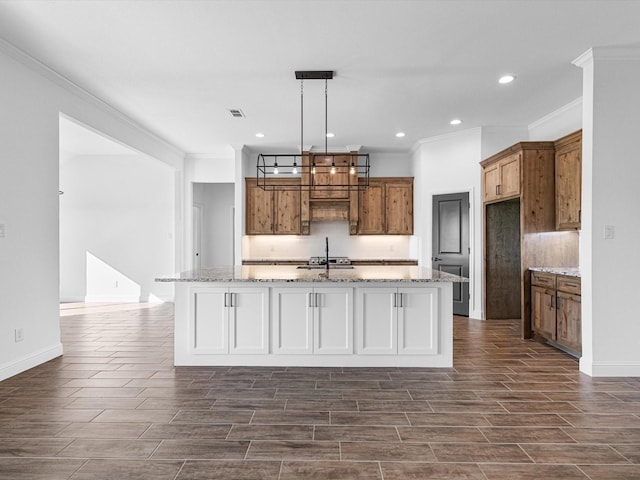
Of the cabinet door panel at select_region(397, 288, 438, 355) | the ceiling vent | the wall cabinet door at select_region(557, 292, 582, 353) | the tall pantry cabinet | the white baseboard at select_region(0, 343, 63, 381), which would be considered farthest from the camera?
the ceiling vent

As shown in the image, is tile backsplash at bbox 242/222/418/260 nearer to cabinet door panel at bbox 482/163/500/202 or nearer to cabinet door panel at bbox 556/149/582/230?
cabinet door panel at bbox 482/163/500/202

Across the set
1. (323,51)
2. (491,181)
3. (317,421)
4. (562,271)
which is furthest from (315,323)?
(491,181)

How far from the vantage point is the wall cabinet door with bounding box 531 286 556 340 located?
462 centimetres

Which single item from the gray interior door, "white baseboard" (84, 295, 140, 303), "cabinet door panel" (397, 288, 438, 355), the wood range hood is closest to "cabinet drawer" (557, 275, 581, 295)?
"cabinet door panel" (397, 288, 438, 355)

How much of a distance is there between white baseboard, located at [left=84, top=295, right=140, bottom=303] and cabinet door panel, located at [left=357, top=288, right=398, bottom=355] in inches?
227

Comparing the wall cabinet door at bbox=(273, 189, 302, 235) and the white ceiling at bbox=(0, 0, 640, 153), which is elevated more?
the white ceiling at bbox=(0, 0, 640, 153)

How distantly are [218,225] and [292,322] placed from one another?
20.9ft

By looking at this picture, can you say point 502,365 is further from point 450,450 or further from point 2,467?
point 2,467

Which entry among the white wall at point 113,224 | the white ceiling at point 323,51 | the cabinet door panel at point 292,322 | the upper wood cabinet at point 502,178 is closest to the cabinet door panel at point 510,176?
the upper wood cabinet at point 502,178

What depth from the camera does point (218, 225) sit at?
9.89 meters

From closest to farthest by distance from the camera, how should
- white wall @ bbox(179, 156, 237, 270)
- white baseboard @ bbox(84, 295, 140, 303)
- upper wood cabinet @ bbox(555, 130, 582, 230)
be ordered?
1. upper wood cabinet @ bbox(555, 130, 582, 230)
2. white baseboard @ bbox(84, 295, 140, 303)
3. white wall @ bbox(179, 156, 237, 270)

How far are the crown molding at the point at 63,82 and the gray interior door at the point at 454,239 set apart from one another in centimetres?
486

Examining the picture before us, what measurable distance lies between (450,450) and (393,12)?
9.92 feet

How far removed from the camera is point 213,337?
4020 mm
